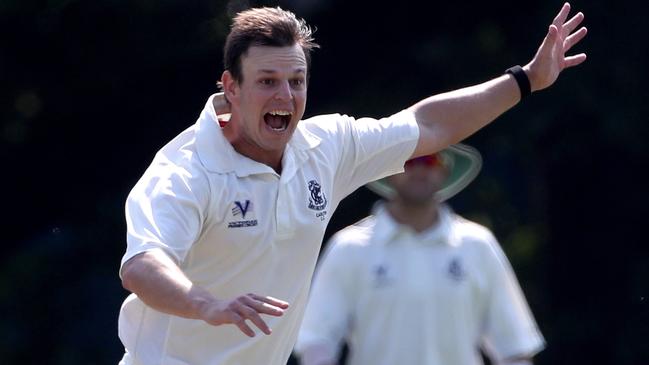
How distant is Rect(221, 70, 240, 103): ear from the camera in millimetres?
5828

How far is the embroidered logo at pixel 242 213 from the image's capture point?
18.2ft

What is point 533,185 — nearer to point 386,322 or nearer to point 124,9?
point 124,9

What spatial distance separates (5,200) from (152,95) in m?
1.32

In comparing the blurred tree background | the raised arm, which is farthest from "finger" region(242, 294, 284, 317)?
the blurred tree background

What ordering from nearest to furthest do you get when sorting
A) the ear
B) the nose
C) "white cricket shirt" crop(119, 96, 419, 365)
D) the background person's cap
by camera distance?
"white cricket shirt" crop(119, 96, 419, 365) → the nose → the ear → the background person's cap

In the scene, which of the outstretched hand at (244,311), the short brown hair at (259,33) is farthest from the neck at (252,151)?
the outstretched hand at (244,311)

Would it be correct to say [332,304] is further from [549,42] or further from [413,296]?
[549,42]

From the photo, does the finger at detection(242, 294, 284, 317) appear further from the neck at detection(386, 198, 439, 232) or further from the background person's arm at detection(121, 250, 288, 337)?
the neck at detection(386, 198, 439, 232)

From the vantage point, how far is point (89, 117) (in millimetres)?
11852

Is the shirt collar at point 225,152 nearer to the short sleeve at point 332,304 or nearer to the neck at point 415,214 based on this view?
the short sleeve at point 332,304

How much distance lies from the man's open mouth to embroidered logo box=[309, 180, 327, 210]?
0.21 metres

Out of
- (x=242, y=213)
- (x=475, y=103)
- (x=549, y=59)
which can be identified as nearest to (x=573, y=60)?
(x=549, y=59)

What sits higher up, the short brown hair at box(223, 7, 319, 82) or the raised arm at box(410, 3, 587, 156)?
the short brown hair at box(223, 7, 319, 82)

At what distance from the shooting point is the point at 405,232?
732cm
